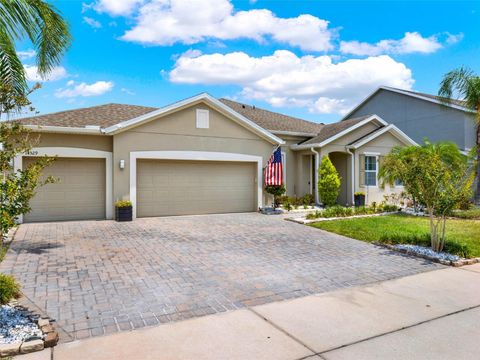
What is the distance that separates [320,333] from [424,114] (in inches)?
918

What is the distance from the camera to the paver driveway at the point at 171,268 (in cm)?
468

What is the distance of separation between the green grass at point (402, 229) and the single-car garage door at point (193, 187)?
14.6 ft

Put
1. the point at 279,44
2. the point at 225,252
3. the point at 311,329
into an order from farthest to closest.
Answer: the point at 279,44, the point at 225,252, the point at 311,329

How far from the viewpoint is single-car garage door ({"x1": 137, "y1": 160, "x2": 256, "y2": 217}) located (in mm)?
13352

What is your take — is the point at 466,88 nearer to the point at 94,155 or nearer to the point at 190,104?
the point at 190,104

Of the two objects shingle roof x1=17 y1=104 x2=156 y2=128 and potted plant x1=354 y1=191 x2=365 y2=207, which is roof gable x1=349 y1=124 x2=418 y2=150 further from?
shingle roof x1=17 y1=104 x2=156 y2=128

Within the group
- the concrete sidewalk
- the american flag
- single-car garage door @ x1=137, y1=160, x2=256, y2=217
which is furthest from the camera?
the american flag

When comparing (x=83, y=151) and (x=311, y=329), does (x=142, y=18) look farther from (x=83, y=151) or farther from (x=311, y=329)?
(x=311, y=329)

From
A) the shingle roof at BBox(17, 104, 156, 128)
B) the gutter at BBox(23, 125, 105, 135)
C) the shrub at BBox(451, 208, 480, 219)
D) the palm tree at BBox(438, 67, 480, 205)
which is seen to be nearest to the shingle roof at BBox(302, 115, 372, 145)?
the palm tree at BBox(438, 67, 480, 205)

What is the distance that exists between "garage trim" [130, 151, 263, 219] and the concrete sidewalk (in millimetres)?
9330

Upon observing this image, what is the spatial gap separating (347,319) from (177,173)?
10.5 meters

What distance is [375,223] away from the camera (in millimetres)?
11820

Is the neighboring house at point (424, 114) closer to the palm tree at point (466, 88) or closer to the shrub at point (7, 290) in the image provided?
the palm tree at point (466, 88)

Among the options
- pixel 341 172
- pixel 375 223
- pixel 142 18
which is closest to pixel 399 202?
pixel 341 172
